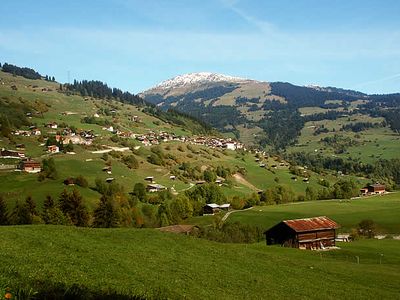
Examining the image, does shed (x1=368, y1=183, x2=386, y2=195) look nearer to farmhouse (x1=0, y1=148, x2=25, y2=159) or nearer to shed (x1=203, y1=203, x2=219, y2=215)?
shed (x1=203, y1=203, x2=219, y2=215)

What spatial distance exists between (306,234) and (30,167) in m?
91.2

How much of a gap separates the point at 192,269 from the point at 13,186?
329 ft

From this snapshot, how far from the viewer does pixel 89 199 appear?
118m

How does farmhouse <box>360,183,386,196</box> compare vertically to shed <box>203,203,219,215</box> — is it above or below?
above

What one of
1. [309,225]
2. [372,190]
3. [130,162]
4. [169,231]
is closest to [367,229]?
[309,225]

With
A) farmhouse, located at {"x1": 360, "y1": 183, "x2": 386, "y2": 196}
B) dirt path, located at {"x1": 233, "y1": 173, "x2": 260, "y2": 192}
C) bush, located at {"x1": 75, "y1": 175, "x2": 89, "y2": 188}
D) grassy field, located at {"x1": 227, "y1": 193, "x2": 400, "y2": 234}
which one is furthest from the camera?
dirt path, located at {"x1": 233, "y1": 173, "x2": 260, "y2": 192}

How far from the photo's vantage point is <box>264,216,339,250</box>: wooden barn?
74188mm

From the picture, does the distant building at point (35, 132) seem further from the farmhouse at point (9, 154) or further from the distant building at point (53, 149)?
the farmhouse at point (9, 154)

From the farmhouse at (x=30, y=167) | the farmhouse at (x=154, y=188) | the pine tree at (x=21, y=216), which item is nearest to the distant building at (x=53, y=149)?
the farmhouse at (x=30, y=167)

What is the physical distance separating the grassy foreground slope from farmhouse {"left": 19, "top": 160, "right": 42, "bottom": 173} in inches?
3928

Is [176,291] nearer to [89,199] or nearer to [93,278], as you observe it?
[93,278]

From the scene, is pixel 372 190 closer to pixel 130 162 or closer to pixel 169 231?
pixel 130 162

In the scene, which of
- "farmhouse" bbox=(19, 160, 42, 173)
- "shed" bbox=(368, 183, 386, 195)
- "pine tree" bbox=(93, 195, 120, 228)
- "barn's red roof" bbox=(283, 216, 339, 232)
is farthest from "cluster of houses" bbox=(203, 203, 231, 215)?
"shed" bbox=(368, 183, 386, 195)

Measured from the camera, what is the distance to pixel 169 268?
31.8 meters
